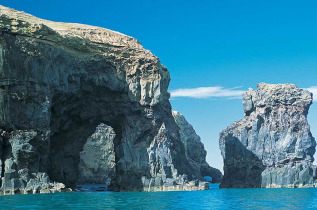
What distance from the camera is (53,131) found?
4870 inches

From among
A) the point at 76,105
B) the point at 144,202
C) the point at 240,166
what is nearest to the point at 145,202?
the point at 144,202

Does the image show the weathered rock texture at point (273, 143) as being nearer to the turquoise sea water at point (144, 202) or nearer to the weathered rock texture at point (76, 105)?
the weathered rock texture at point (76, 105)

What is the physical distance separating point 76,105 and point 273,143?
71.5 metres

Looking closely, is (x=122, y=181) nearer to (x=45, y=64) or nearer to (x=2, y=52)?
(x=45, y=64)

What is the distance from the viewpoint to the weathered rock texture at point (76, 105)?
359 ft

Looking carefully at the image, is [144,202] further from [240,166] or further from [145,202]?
[240,166]

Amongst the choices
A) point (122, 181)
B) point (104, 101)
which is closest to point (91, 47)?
point (104, 101)

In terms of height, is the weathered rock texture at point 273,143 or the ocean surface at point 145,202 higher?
the weathered rock texture at point 273,143

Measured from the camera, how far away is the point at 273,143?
170m

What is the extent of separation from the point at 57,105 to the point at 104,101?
45.3ft

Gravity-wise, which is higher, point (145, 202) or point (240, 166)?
point (240, 166)

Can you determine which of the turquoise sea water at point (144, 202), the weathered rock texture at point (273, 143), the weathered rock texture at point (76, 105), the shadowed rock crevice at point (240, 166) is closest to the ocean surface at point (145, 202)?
the turquoise sea water at point (144, 202)

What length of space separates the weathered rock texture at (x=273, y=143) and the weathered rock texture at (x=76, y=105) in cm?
3365

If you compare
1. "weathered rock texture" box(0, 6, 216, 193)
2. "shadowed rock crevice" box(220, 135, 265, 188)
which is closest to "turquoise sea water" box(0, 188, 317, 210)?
"weathered rock texture" box(0, 6, 216, 193)
